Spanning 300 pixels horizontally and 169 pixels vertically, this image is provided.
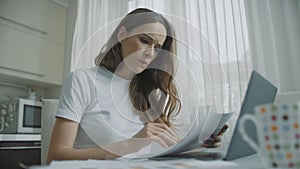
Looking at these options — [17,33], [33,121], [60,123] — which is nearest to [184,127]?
[60,123]

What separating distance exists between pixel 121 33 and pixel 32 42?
190 cm

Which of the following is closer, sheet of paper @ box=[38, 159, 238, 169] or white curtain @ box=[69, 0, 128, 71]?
sheet of paper @ box=[38, 159, 238, 169]

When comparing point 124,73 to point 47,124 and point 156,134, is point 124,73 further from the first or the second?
point 156,134

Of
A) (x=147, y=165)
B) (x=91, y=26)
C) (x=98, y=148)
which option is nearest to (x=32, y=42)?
(x=91, y=26)

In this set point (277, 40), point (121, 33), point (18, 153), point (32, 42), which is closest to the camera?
point (121, 33)

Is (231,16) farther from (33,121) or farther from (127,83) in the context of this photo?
(33,121)

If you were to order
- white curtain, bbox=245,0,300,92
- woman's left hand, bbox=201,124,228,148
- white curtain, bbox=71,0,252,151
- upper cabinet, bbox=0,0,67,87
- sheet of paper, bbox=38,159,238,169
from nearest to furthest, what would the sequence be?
1. sheet of paper, bbox=38,159,238,169
2. woman's left hand, bbox=201,124,228,148
3. white curtain, bbox=245,0,300,92
4. white curtain, bbox=71,0,252,151
5. upper cabinet, bbox=0,0,67,87

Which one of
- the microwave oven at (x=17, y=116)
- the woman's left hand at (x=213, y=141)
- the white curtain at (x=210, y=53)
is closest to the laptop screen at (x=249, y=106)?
the woman's left hand at (x=213, y=141)

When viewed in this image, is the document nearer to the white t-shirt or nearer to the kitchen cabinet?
the white t-shirt

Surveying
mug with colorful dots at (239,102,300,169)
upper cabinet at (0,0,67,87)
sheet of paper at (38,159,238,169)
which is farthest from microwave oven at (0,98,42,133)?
mug with colorful dots at (239,102,300,169)

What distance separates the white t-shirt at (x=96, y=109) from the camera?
0.95 meters

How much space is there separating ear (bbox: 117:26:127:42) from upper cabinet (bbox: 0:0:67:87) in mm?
1738

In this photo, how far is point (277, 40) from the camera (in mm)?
1872

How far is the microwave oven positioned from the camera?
250cm
